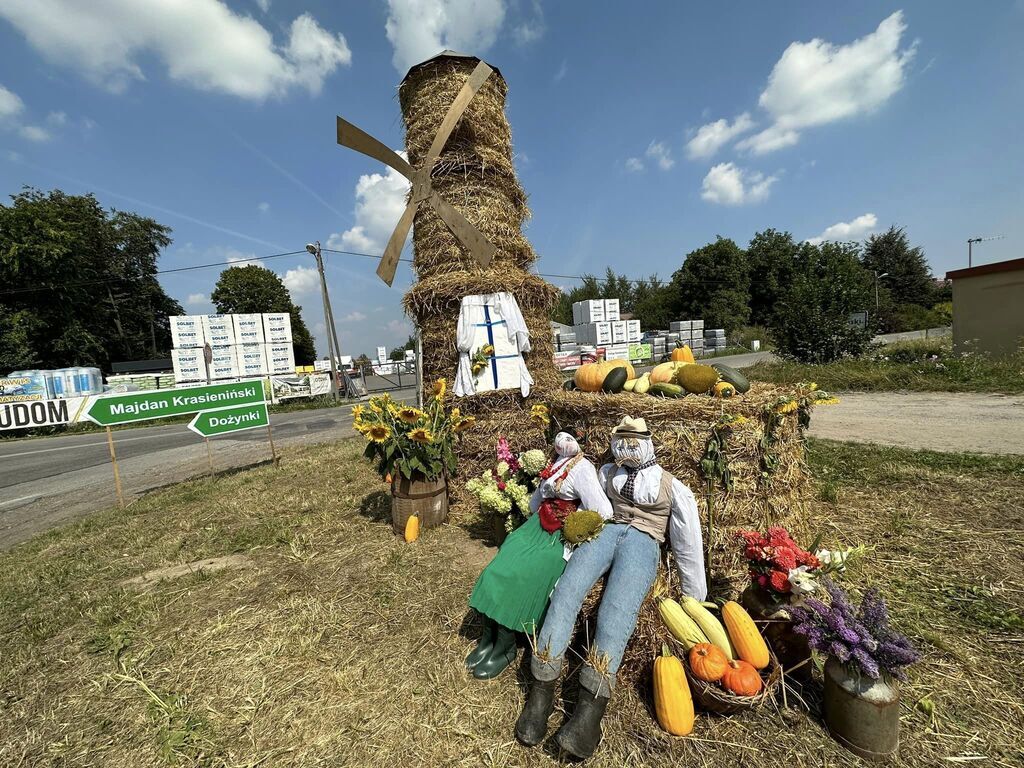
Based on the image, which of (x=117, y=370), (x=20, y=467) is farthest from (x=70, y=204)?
(x=20, y=467)

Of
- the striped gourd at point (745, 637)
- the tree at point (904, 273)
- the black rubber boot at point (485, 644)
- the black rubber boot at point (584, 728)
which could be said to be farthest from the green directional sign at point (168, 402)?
the tree at point (904, 273)

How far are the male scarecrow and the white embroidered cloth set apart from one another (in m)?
2.54

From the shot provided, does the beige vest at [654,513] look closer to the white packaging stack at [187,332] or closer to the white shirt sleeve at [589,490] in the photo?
the white shirt sleeve at [589,490]

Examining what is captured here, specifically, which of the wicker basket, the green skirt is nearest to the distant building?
the wicker basket

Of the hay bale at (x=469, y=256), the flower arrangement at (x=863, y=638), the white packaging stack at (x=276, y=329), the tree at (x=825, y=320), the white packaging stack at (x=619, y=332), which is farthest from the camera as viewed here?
the white packaging stack at (x=619, y=332)

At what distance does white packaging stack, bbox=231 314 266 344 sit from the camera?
18.4 m

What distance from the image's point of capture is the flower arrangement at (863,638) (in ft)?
5.28

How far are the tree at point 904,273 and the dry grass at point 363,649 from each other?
5563 centimetres

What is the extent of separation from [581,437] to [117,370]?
3754 centimetres

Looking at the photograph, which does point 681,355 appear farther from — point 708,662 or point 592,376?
point 708,662

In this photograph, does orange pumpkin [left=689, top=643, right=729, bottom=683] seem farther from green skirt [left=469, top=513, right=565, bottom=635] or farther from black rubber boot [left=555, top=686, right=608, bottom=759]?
green skirt [left=469, top=513, right=565, bottom=635]

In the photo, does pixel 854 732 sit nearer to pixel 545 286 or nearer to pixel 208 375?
pixel 545 286

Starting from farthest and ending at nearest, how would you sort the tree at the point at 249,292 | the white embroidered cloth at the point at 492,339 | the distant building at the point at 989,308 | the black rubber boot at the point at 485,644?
the tree at the point at 249,292 → the distant building at the point at 989,308 → the white embroidered cloth at the point at 492,339 → the black rubber boot at the point at 485,644

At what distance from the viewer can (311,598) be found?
10.2 feet
